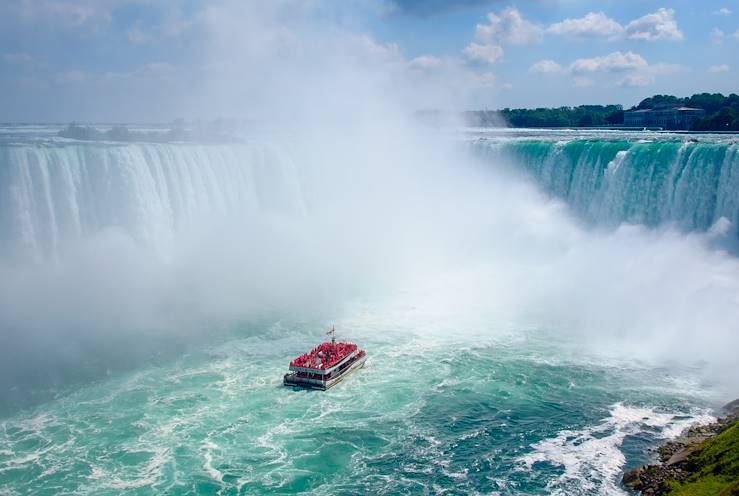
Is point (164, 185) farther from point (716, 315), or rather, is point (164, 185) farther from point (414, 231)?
point (716, 315)

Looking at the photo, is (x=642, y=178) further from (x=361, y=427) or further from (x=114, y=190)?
(x=114, y=190)

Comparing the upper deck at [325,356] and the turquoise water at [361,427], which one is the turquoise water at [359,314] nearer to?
the turquoise water at [361,427]

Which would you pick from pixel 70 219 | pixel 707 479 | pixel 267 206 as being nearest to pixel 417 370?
pixel 707 479

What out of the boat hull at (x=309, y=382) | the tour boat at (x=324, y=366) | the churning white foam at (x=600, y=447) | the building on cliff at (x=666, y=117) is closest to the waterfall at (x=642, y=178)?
the churning white foam at (x=600, y=447)

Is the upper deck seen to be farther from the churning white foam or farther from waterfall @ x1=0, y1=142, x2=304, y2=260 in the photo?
waterfall @ x1=0, y1=142, x2=304, y2=260

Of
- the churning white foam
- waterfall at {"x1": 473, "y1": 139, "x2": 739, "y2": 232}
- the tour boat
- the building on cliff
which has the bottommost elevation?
the churning white foam

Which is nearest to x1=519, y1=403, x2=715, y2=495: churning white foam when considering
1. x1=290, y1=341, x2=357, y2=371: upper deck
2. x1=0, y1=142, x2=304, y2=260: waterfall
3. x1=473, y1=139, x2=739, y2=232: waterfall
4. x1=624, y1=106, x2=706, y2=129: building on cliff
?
x1=290, y1=341, x2=357, y2=371: upper deck

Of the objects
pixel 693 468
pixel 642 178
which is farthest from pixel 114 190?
pixel 693 468
